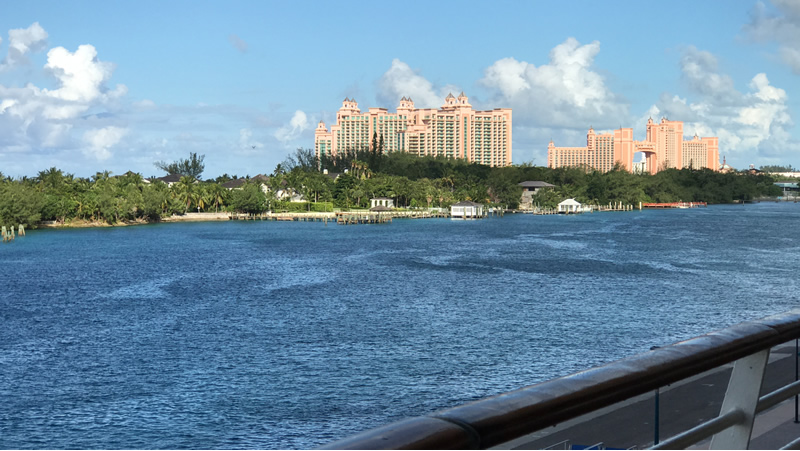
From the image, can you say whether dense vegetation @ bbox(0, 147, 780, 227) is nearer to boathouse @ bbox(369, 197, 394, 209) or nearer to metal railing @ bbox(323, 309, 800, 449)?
boathouse @ bbox(369, 197, 394, 209)

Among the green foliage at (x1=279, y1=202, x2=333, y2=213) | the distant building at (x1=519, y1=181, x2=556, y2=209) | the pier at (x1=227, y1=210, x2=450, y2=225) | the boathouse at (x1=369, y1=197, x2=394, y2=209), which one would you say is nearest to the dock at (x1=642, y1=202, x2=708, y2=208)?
the distant building at (x1=519, y1=181, x2=556, y2=209)

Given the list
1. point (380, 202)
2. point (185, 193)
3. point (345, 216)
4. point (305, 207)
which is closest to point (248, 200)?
point (185, 193)

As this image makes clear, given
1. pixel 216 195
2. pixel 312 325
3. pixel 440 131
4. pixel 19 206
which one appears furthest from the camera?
pixel 440 131

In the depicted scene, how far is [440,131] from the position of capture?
187 metres

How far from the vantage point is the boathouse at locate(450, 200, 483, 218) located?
106125mm

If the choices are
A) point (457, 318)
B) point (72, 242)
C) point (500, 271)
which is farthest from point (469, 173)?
point (457, 318)

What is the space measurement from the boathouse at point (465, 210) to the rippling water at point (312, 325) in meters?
41.9

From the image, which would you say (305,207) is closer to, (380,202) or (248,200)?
Result: (248,200)

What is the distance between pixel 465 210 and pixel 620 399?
4121 inches

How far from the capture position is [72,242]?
67.7m

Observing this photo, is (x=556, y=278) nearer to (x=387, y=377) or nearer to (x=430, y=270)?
(x=430, y=270)

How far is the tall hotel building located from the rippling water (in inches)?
4872

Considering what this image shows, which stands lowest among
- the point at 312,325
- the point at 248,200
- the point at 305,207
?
the point at 312,325

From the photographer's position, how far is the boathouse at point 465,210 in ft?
348
